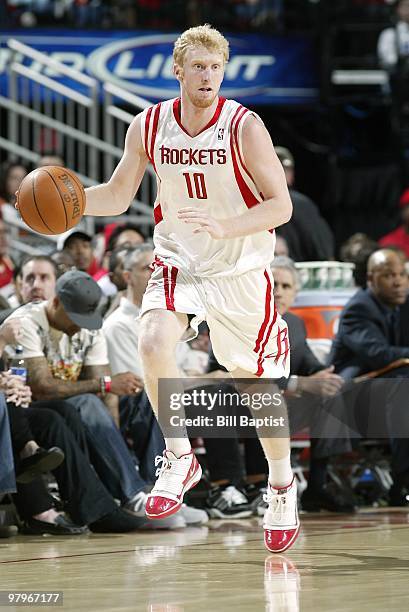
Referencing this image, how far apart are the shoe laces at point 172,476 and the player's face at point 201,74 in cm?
153

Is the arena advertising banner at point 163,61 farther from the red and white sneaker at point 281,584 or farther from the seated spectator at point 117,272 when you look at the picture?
the red and white sneaker at point 281,584

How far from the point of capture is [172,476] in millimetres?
5348

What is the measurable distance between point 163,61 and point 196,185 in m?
8.52

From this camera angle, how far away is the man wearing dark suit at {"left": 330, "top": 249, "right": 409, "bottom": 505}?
26.8ft

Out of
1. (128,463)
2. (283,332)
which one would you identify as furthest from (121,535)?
(283,332)

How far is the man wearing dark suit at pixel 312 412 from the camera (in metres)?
8.11

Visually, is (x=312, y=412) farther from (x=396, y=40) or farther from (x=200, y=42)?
(x=396, y=40)

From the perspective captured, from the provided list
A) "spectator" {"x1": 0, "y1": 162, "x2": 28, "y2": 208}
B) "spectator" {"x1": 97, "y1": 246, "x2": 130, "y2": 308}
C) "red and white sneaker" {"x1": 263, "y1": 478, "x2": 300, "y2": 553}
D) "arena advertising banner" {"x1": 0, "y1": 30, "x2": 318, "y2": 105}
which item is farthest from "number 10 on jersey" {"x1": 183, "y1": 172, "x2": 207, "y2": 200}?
"arena advertising banner" {"x1": 0, "y1": 30, "x2": 318, "y2": 105}

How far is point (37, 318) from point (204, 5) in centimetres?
789

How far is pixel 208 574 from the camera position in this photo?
15.9 ft

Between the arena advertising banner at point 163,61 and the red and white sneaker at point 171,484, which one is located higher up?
the arena advertising banner at point 163,61

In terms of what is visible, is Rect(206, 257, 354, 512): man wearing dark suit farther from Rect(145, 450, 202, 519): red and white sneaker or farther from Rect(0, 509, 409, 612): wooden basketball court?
Rect(145, 450, 202, 519): red and white sneaker

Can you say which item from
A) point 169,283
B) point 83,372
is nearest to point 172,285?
point 169,283

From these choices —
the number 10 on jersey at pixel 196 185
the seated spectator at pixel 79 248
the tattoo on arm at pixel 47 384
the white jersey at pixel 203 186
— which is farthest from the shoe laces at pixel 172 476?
the seated spectator at pixel 79 248
